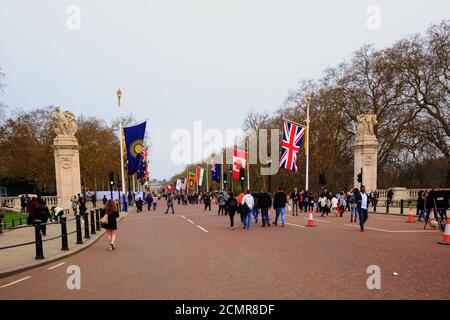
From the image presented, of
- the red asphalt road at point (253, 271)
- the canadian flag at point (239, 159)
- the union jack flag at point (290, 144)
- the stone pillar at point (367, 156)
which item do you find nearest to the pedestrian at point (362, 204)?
the red asphalt road at point (253, 271)

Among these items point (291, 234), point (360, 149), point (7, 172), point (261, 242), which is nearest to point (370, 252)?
point (261, 242)

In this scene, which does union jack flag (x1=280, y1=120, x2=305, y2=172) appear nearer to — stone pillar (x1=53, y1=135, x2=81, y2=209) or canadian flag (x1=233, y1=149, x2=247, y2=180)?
canadian flag (x1=233, y1=149, x2=247, y2=180)

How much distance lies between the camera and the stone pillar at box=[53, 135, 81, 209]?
35188mm

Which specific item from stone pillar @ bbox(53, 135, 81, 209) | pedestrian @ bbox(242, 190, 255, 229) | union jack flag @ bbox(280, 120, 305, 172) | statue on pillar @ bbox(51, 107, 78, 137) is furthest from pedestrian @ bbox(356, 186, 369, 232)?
statue on pillar @ bbox(51, 107, 78, 137)

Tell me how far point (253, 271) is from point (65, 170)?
3211cm

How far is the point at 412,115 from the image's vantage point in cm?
4312

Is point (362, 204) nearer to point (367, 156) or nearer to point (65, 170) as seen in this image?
point (367, 156)

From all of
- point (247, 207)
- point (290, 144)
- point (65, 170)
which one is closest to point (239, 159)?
point (290, 144)

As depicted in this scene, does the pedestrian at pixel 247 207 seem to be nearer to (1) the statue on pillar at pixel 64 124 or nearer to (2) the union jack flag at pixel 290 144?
(2) the union jack flag at pixel 290 144

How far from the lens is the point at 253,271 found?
25.8 ft

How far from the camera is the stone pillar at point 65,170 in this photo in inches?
1385

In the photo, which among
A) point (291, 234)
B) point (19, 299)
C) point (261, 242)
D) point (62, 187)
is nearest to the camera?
point (19, 299)

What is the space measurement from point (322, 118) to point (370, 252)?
43.0m

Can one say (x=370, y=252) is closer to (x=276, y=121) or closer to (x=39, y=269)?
(x=39, y=269)
